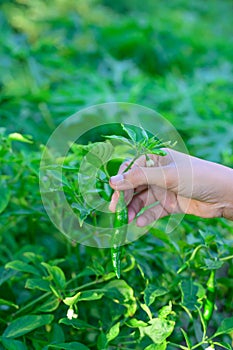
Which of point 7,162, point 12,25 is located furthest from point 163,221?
point 12,25

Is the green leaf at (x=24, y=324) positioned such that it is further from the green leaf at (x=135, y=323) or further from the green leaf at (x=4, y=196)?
the green leaf at (x=4, y=196)

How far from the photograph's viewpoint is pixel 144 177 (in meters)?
0.94

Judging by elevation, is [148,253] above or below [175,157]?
below

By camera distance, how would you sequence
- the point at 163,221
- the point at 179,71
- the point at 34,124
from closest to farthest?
the point at 163,221 → the point at 34,124 → the point at 179,71

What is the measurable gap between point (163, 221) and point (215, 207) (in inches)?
10.1

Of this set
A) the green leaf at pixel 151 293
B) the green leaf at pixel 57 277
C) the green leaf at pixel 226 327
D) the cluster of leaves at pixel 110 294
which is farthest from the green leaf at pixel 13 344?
the green leaf at pixel 226 327

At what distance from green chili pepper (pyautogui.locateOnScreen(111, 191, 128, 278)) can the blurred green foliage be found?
0.09m

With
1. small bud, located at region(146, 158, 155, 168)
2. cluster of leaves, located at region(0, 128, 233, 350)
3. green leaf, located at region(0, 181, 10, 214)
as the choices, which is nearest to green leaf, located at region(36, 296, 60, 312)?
cluster of leaves, located at region(0, 128, 233, 350)

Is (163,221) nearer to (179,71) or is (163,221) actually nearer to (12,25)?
(179,71)

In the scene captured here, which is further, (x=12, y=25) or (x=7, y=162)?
(x=12, y=25)

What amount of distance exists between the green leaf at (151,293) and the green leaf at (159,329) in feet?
0.10

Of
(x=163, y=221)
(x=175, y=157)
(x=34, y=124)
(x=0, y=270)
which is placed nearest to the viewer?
(x=175, y=157)

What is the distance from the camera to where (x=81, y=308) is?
1182mm

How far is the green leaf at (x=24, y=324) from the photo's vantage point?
1019 mm
